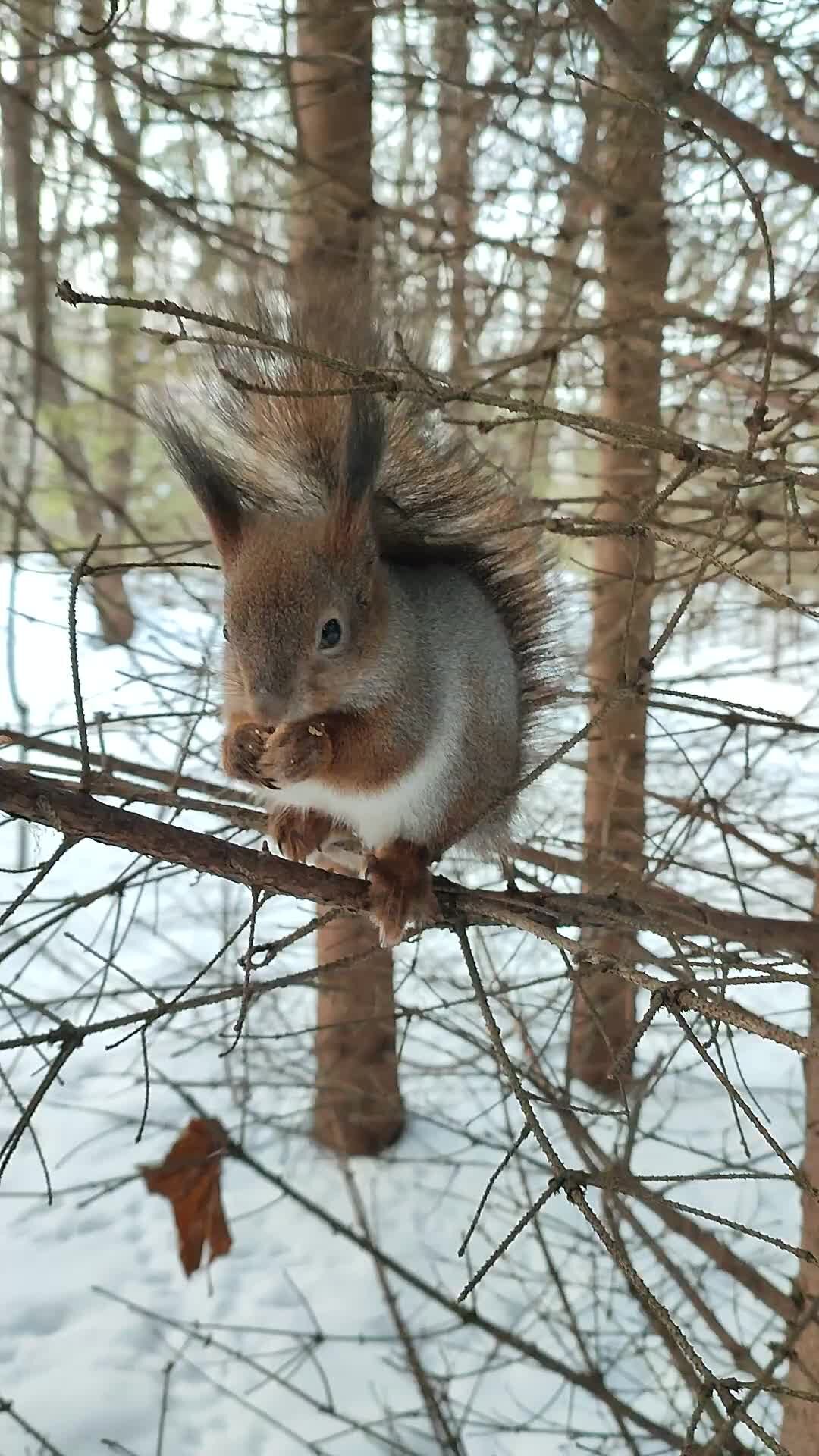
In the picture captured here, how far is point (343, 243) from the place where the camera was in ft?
8.61

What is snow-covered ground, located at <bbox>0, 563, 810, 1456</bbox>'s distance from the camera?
7.04 feet

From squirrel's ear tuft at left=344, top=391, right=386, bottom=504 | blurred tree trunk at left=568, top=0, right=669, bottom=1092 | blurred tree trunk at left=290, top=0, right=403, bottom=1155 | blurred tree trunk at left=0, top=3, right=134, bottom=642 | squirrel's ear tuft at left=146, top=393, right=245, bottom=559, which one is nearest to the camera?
squirrel's ear tuft at left=344, top=391, right=386, bottom=504

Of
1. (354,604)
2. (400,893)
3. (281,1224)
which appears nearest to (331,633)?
(354,604)

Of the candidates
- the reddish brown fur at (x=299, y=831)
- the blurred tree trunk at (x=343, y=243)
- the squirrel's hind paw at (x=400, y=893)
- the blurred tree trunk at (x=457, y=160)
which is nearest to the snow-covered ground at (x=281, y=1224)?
the blurred tree trunk at (x=343, y=243)

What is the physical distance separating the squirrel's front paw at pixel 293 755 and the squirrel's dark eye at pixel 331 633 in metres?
0.10

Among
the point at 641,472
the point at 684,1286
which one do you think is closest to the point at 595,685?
the point at 641,472

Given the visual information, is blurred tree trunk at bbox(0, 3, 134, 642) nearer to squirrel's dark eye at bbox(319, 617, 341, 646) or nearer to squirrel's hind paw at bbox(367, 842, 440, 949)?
squirrel's dark eye at bbox(319, 617, 341, 646)

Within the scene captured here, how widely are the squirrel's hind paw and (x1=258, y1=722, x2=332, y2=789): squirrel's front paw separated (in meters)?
0.15

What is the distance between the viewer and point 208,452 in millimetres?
1432

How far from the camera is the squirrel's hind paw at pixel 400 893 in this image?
51.7 inches

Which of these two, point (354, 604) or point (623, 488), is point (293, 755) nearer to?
point (354, 604)

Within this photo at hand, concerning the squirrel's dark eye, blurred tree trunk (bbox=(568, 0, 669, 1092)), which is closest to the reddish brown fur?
the squirrel's dark eye

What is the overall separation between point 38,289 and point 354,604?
4.10 ft

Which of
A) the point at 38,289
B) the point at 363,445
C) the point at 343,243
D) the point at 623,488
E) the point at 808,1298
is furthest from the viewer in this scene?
the point at 623,488
